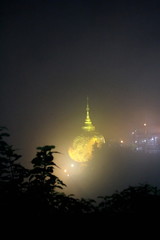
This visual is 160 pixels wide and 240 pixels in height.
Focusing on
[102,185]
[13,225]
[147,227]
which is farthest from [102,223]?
[102,185]

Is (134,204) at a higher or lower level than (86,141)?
lower

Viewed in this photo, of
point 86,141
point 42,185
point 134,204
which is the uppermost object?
point 86,141

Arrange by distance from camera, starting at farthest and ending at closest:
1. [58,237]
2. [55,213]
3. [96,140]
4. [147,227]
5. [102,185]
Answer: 1. [96,140]
2. [102,185]
3. [55,213]
4. [147,227]
5. [58,237]

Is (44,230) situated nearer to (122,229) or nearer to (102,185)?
(122,229)

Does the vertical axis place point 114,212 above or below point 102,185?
below

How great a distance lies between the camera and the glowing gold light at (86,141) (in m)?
50.9

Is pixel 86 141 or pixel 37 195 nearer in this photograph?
pixel 37 195

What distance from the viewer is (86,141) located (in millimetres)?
56719

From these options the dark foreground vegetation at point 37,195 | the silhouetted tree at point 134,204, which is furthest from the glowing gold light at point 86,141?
the dark foreground vegetation at point 37,195

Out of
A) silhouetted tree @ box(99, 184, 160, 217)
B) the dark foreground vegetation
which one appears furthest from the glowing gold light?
the dark foreground vegetation

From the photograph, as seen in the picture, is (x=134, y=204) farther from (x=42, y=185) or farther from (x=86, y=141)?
(x=86, y=141)

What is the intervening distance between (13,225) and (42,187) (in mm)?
837

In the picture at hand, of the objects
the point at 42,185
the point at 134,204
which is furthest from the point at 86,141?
the point at 42,185

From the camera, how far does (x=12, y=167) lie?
4.76 m
